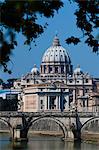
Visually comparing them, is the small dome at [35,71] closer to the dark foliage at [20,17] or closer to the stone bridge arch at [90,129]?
the stone bridge arch at [90,129]

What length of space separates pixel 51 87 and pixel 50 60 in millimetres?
19695

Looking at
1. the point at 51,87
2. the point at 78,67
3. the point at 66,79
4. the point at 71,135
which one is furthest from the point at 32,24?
the point at 78,67

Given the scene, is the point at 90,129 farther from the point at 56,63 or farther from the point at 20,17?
the point at 56,63

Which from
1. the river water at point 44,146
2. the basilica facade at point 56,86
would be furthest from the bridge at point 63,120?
the basilica facade at point 56,86

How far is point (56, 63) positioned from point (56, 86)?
19.0 metres

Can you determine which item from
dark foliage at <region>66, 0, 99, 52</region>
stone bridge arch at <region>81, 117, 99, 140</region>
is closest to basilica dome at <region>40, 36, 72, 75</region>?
stone bridge arch at <region>81, 117, 99, 140</region>

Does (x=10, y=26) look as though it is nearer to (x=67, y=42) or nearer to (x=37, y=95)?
(x=67, y=42)

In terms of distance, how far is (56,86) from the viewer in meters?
63.9

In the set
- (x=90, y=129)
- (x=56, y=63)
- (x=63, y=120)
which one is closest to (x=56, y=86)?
(x=56, y=63)

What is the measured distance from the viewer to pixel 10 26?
13.6 feet

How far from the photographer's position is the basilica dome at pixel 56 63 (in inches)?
3246

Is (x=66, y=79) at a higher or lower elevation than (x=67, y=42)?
higher

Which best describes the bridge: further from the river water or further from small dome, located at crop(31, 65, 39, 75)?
small dome, located at crop(31, 65, 39, 75)

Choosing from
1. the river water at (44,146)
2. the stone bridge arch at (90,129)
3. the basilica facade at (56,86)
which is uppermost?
the basilica facade at (56,86)
